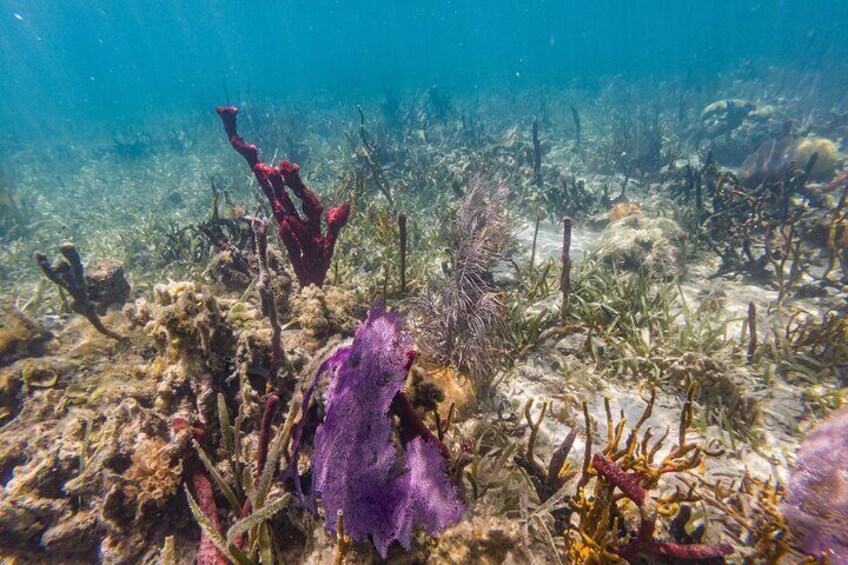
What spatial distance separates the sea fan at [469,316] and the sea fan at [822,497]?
2.32 meters

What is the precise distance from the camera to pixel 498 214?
6.01 metres

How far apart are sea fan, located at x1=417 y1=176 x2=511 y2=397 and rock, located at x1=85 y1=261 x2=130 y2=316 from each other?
5.35m

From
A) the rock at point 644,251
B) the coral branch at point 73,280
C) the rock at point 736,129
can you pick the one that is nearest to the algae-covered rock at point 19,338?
the coral branch at point 73,280

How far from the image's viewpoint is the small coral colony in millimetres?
2264

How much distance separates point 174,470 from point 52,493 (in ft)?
4.04

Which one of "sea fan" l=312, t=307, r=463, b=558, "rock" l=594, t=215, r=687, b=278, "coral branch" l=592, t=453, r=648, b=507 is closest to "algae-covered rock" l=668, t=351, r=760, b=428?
"coral branch" l=592, t=453, r=648, b=507

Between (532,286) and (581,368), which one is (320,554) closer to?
(581,368)

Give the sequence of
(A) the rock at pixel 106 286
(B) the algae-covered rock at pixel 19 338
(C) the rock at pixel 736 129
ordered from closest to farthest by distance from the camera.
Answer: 1. (B) the algae-covered rock at pixel 19 338
2. (A) the rock at pixel 106 286
3. (C) the rock at pixel 736 129

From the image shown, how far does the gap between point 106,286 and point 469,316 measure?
19.8 ft

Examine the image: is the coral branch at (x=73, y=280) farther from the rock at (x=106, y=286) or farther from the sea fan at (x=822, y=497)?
the sea fan at (x=822, y=497)

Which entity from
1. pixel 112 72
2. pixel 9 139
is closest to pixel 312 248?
pixel 9 139

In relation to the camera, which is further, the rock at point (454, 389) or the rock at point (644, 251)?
the rock at point (644, 251)

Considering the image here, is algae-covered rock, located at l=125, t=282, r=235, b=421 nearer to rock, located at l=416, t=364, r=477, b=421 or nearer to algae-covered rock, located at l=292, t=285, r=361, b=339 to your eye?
algae-covered rock, located at l=292, t=285, r=361, b=339

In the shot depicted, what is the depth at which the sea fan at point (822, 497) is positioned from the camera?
2.13 m
